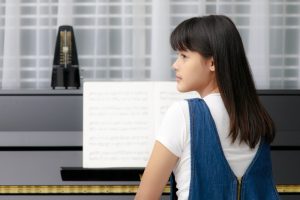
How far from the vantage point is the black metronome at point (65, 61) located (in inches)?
83.7

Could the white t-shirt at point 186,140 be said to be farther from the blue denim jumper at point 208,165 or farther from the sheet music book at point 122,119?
the sheet music book at point 122,119

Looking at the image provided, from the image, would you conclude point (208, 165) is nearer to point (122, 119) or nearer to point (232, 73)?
point (232, 73)

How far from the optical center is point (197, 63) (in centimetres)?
139

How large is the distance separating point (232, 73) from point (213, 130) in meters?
0.17

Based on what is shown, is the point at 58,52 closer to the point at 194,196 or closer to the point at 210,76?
the point at 210,76

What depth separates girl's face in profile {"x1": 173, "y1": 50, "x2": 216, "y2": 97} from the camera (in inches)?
54.6

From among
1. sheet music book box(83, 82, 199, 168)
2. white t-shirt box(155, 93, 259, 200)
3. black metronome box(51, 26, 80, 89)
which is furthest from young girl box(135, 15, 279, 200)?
black metronome box(51, 26, 80, 89)

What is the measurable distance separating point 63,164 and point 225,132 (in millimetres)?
738

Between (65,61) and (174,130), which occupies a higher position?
(65,61)

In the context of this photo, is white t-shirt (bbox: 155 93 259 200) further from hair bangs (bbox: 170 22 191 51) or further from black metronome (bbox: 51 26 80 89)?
black metronome (bbox: 51 26 80 89)

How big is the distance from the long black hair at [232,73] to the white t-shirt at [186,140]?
0.06ft

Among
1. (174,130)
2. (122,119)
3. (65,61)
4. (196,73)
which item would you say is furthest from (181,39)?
(65,61)

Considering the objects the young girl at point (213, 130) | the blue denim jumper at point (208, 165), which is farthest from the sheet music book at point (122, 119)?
the blue denim jumper at point (208, 165)

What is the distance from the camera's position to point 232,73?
1.36 metres
